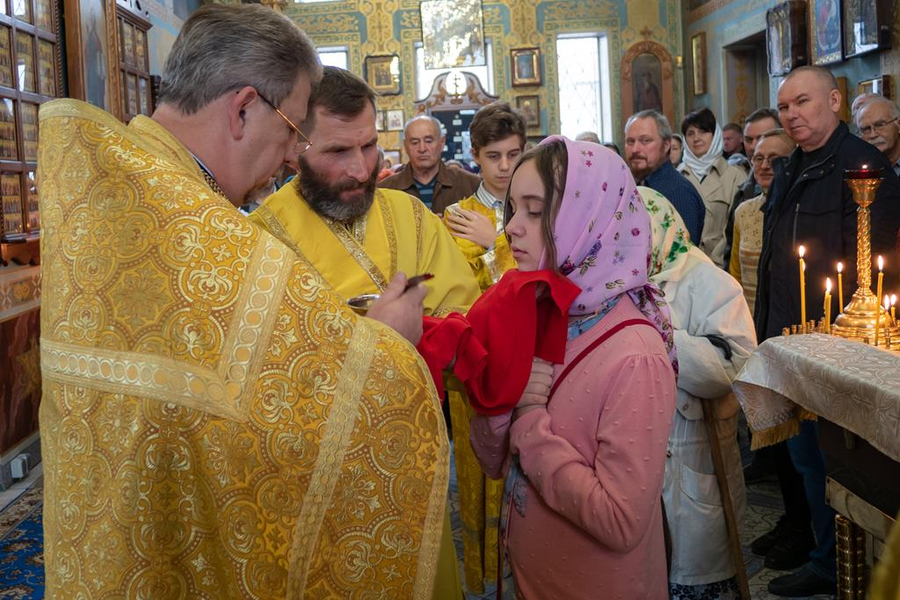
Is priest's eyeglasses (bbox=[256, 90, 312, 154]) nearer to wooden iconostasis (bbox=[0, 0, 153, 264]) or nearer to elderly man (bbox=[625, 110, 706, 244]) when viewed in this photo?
elderly man (bbox=[625, 110, 706, 244])

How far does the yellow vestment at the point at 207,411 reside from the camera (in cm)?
129

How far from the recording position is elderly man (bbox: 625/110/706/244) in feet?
15.6

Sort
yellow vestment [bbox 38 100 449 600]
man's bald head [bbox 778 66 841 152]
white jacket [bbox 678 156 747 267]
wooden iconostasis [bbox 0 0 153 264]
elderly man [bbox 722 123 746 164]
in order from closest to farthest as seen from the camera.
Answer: yellow vestment [bbox 38 100 449 600] → man's bald head [bbox 778 66 841 152] → wooden iconostasis [bbox 0 0 153 264] → white jacket [bbox 678 156 747 267] → elderly man [bbox 722 123 746 164]

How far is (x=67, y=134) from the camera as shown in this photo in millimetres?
1394

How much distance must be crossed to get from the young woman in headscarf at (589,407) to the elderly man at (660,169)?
9.92 feet

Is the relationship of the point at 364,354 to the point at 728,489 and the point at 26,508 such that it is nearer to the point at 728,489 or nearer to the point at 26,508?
the point at 728,489

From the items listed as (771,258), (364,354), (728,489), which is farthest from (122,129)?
(771,258)

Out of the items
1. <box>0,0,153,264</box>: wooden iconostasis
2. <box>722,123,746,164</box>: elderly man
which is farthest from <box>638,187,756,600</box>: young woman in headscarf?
<box>722,123,746,164</box>: elderly man

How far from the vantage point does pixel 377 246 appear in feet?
8.59

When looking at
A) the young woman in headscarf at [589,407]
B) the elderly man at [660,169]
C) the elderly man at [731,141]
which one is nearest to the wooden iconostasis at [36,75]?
the elderly man at [660,169]

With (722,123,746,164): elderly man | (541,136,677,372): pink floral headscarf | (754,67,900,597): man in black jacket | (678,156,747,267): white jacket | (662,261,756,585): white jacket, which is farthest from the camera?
(722,123,746,164): elderly man

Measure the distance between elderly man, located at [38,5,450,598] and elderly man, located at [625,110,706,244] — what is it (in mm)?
3614

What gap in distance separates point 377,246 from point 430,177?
10.2 ft

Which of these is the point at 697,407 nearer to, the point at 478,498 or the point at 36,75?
the point at 478,498
